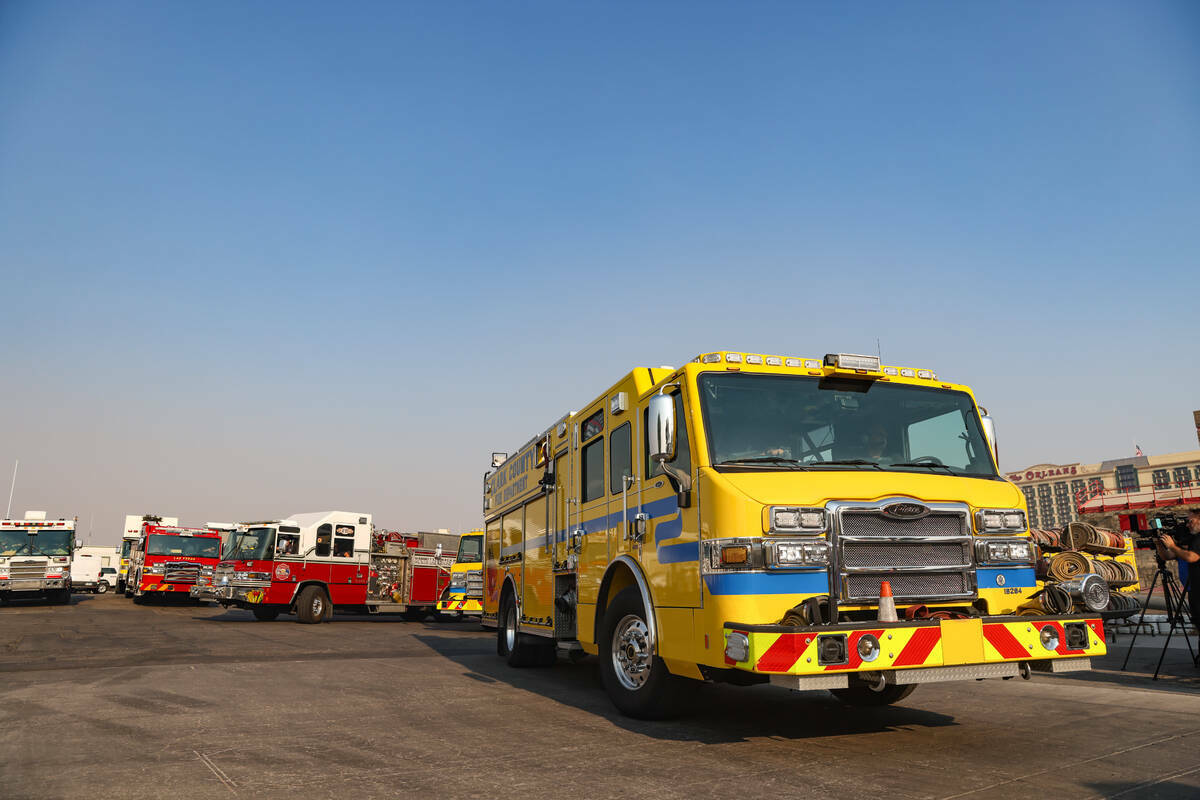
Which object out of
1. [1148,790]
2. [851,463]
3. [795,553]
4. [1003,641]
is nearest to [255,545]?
[851,463]

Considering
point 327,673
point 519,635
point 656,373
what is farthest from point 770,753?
point 327,673

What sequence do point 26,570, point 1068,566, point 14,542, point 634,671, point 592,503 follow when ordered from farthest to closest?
point 14,542, point 26,570, point 1068,566, point 592,503, point 634,671

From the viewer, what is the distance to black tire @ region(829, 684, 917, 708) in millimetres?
7648

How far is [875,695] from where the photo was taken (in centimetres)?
778

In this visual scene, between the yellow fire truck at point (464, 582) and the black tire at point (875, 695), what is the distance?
578 inches

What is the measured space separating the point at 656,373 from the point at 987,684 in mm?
6265

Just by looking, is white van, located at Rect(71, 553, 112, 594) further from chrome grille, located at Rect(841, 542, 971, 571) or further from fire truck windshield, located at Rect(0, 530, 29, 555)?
chrome grille, located at Rect(841, 542, 971, 571)

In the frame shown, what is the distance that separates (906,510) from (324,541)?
751 inches

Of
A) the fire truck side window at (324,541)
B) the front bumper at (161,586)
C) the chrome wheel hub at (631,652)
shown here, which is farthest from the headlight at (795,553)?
the front bumper at (161,586)

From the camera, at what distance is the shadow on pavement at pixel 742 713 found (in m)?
6.47

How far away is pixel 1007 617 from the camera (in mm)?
5750

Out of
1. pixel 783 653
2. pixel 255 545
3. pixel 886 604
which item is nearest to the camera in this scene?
pixel 783 653

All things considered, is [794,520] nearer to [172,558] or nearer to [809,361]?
[809,361]

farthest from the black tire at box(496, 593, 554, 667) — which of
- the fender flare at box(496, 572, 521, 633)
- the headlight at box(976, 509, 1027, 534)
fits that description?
the headlight at box(976, 509, 1027, 534)
